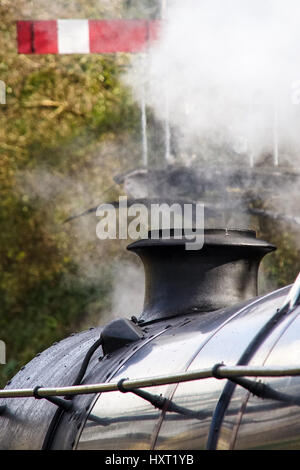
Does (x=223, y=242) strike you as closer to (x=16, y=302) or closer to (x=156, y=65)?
(x=156, y=65)

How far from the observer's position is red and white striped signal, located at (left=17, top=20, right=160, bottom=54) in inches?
353

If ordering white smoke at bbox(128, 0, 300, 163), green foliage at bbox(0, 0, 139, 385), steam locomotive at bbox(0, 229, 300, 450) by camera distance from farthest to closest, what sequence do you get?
1. green foliage at bbox(0, 0, 139, 385)
2. white smoke at bbox(128, 0, 300, 163)
3. steam locomotive at bbox(0, 229, 300, 450)

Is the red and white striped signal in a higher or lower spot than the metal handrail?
higher

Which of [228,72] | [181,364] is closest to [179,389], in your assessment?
[181,364]

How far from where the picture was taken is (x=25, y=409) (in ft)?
9.28

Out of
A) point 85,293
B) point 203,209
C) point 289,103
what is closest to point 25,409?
point 289,103

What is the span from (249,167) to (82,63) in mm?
3162

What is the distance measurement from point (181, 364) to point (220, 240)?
0.88m

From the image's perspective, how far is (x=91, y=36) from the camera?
29.8ft

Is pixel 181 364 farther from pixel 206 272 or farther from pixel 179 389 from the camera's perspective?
pixel 206 272
